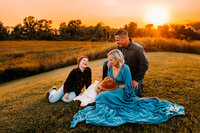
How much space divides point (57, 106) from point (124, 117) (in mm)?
1928

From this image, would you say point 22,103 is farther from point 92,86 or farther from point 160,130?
point 160,130

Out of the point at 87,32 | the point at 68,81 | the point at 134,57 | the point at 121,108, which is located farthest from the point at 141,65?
the point at 87,32

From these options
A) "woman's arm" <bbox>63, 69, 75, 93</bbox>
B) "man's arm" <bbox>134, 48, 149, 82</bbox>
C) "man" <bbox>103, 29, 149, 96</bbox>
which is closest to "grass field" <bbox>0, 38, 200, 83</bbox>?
"woman's arm" <bbox>63, 69, 75, 93</bbox>

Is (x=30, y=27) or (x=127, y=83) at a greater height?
(x=30, y=27)

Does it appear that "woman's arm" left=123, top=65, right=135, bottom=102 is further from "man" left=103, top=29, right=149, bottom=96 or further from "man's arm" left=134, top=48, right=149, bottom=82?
"man's arm" left=134, top=48, right=149, bottom=82

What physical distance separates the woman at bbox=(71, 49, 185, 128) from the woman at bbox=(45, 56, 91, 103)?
36.1 inches

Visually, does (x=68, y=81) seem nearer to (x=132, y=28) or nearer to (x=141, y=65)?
(x=141, y=65)

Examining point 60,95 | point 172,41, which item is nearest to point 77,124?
point 60,95

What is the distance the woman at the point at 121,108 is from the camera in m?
3.03

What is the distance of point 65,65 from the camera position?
45.2 ft

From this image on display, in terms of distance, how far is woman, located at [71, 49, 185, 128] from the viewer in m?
3.03

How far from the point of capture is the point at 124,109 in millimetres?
3389

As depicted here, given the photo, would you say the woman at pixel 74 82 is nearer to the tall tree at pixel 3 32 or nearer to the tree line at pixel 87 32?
the tree line at pixel 87 32

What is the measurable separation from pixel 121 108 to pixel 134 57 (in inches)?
67.7
